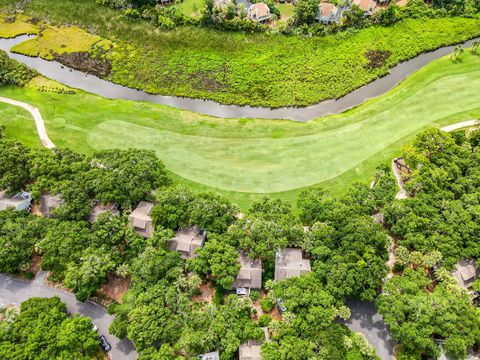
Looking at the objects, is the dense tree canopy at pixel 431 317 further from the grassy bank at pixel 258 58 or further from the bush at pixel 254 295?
the grassy bank at pixel 258 58

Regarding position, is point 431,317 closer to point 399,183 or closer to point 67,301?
point 399,183

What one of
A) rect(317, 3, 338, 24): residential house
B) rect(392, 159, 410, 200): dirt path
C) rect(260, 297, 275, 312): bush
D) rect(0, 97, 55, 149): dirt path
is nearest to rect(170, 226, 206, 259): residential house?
rect(260, 297, 275, 312): bush

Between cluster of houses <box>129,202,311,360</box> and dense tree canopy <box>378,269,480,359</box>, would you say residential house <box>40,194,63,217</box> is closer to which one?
cluster of houses <box>129,202,311,360</box>

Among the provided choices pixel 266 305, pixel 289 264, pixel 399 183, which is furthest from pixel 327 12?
pixel 266 305

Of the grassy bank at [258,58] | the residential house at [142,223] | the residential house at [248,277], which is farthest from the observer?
the grassy bank at [258,58]

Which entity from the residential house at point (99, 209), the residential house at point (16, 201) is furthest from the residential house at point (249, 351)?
the residential house at point (16, 201)

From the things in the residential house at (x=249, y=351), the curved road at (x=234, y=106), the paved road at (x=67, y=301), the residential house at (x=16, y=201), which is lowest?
→ the paved road at (x=67, y=301)
